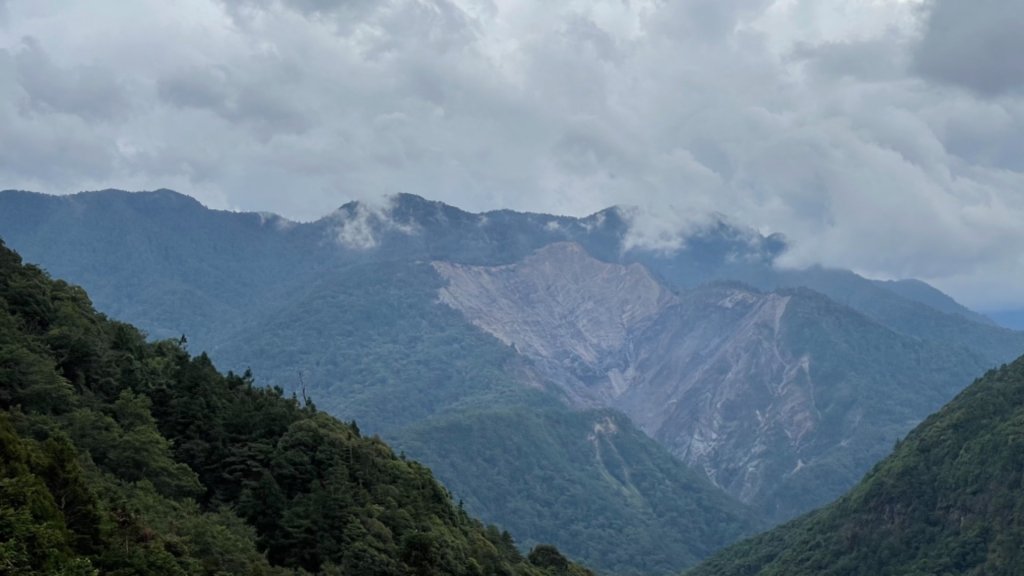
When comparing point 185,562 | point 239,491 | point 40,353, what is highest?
point 40,353

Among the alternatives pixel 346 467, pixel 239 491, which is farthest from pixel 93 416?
pixel 346 467

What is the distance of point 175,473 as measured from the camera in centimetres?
9319

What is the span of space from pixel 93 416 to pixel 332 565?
2067cm

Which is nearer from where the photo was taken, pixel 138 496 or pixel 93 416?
pixel 138 496

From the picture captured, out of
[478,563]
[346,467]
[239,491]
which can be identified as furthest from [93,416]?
[478,563]

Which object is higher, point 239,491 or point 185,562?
point 239,491

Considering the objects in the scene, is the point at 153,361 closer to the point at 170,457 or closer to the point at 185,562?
the point at 170,457

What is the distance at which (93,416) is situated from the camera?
295 feet

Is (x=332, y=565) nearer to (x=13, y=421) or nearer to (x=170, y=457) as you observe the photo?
(x=170, y=457)

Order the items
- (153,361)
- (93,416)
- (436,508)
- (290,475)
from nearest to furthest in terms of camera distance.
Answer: (93,416), (290,475), (153,361), (436,508)

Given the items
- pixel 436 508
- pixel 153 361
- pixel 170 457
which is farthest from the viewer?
pixel 436 508

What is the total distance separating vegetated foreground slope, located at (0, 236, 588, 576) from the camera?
225ft

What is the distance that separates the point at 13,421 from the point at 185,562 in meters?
16.9

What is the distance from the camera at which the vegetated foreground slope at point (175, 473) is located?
68.4 m
